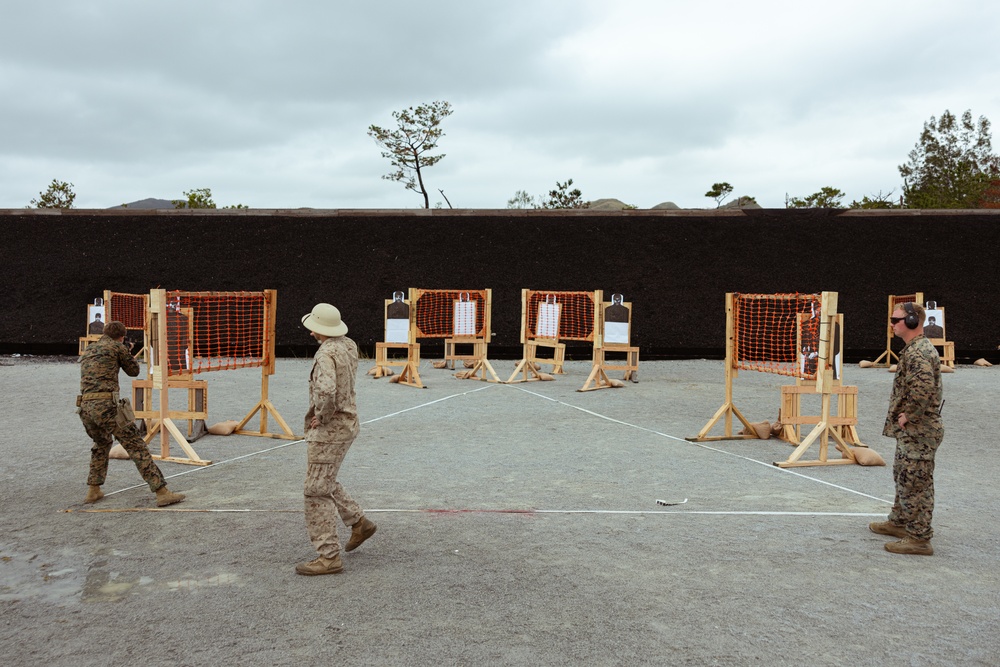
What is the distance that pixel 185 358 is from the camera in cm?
932

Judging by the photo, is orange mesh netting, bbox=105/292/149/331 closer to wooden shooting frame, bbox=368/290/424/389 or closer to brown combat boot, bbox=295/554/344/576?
wooden shooting frame, bbox=368/290/424/389

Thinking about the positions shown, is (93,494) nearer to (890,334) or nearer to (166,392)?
(166,392)

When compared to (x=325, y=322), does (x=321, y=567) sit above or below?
below

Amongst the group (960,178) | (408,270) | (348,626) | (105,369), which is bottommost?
(348,626)

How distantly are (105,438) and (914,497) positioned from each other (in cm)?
583

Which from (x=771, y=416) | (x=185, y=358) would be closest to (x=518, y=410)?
(x=771, y=416)

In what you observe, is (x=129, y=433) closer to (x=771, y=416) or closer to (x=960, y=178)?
(x=771, y=416)

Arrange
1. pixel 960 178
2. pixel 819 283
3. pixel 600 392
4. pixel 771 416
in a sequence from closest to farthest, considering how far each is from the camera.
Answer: pixel 771 416 < pixel 600 392 < pixel 819 283 < pixel 960 178

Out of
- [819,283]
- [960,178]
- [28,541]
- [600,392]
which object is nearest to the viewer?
[28,541]

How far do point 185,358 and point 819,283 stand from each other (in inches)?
628

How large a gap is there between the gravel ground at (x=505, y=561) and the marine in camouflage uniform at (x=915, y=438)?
0.69ft

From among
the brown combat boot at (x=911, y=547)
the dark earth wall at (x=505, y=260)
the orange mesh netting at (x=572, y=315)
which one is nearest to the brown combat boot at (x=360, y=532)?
the brown combat boot at (x=911, y=547)

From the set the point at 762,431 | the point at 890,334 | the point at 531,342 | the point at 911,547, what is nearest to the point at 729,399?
the point at 762,431

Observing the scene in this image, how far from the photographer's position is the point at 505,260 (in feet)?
67.6
